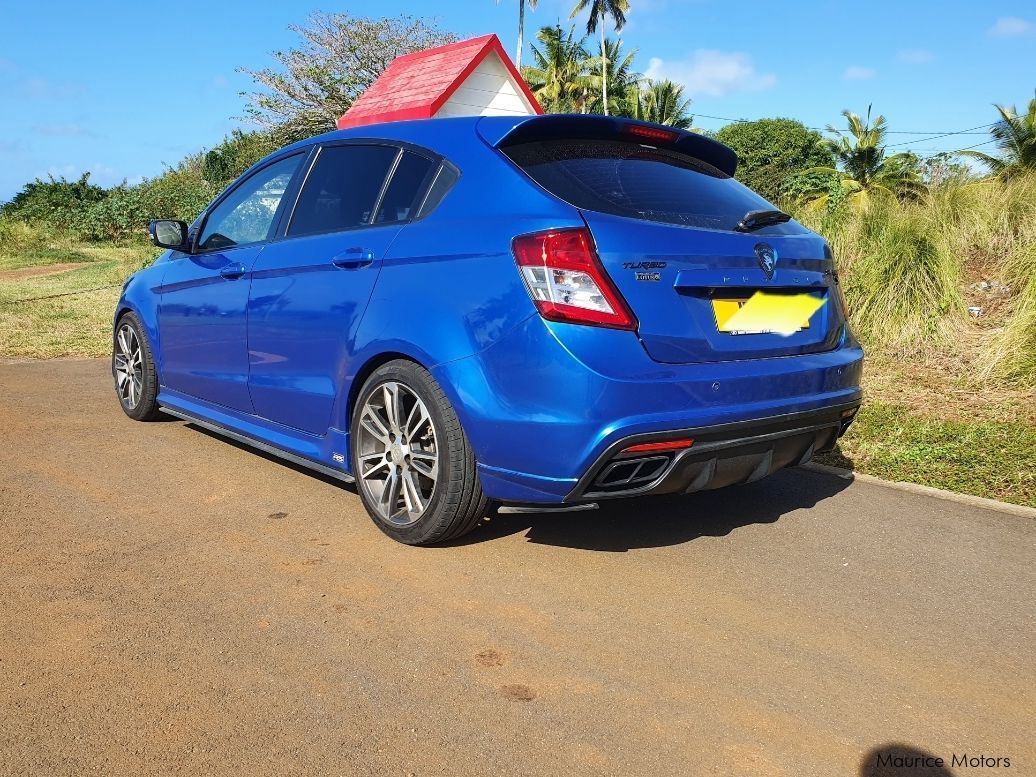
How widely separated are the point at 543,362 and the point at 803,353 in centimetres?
117

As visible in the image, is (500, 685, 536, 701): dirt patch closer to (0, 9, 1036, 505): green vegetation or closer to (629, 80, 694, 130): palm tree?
(0, 9, 1036, 505): green vegetation

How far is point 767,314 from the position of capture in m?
3.42

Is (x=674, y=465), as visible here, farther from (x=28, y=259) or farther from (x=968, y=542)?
(x=28, y=259)

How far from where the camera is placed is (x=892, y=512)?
4.26m

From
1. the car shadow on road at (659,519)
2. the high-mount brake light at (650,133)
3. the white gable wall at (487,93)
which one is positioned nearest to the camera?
the high-mount brake light at (650,133)

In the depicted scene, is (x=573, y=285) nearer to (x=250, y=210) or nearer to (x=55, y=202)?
(x=250, y=210)

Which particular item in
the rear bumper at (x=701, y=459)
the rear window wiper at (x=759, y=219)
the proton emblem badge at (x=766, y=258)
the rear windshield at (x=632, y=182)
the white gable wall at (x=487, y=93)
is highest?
the white gable wall at (x=487, y=93)

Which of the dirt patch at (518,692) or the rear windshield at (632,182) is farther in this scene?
the rear windshield at (632,182)

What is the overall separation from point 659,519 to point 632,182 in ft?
5.07

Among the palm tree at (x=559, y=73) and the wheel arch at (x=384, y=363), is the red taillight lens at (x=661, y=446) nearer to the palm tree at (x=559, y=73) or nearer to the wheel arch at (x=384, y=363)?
the wheel arch at (x=384, y=363)

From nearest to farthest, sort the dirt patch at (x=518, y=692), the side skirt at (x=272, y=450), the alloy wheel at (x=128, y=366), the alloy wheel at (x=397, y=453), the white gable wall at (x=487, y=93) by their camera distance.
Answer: the dirt patch at (x=518, y=692) → the alloy wheel at (x=397, y=453) → the side skirt at (x=272, y=450) → the alloy wheel at (x=128, y=366) → the white gable wall at (x=487, y=93)

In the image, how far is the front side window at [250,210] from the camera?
462 centimetres

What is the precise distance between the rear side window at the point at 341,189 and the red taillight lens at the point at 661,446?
65.6 inches

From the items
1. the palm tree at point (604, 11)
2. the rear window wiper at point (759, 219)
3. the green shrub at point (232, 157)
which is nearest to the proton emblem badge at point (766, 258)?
the rear window wiper at point (759, 219)
